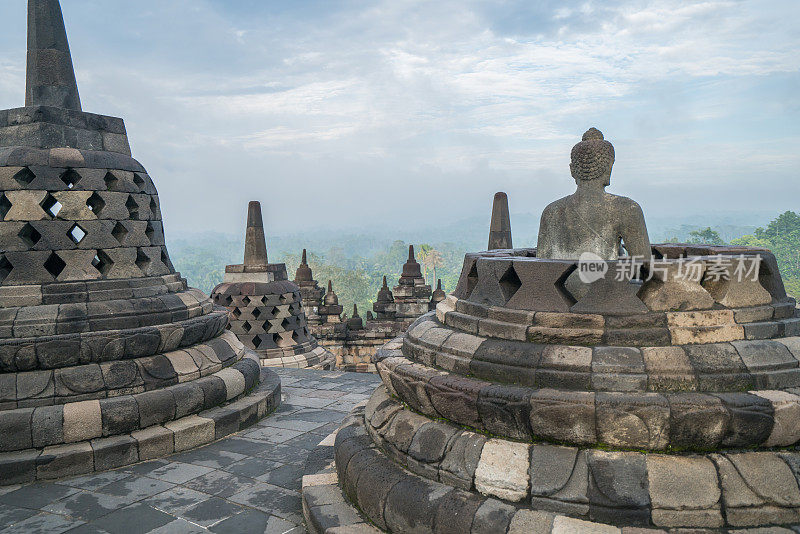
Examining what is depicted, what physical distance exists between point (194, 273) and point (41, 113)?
531 ft

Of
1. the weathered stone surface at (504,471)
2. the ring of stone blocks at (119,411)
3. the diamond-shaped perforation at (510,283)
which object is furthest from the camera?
the ring of stone blocks at (119,411)

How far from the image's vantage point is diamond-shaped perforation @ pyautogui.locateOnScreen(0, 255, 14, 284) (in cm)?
497

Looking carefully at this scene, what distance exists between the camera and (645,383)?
9.07 ft

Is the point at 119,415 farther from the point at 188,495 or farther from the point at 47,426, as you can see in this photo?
the point at 188,495

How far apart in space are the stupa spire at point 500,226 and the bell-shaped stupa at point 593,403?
9.31 meters

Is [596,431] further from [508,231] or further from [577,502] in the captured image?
[508,231]

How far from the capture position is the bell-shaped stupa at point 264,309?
37.4 ft

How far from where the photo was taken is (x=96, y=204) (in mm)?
5367

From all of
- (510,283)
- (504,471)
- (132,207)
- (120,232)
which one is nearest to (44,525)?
(120,232)

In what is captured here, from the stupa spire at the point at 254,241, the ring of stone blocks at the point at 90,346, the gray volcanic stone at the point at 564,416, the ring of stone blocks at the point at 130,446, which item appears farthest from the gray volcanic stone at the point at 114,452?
the stupa spire at the point at 254,241

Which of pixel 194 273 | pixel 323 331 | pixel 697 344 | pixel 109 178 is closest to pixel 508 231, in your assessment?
pixel 323 331

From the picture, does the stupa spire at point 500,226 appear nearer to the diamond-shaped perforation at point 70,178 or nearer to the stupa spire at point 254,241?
the stupa spire at point 254,241

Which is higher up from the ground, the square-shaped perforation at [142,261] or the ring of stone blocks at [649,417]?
the square-shaped perforation at [142,261]

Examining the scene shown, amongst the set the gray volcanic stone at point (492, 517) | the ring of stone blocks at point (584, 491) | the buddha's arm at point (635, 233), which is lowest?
the gray volcanic stone at point (492, 517)
